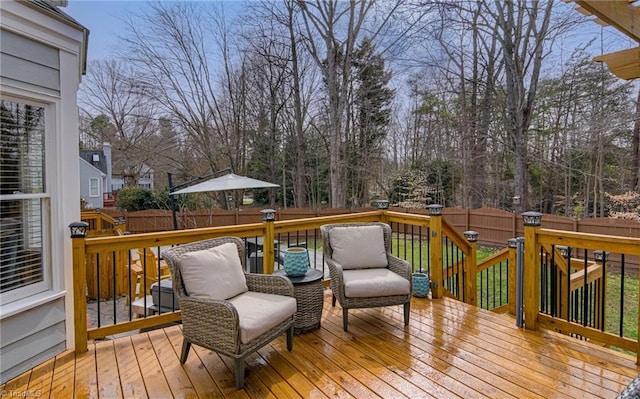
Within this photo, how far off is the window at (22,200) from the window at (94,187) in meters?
17.5

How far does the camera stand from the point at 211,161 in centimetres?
1320

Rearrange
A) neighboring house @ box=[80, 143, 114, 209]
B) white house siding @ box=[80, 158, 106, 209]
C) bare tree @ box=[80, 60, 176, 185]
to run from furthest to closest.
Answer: neighboring house @ box=[80, 143, 114, 209]
white house siding @ box=[80, 158, 106, 209]
bare tree @ box=[80, 60, 176, 185]

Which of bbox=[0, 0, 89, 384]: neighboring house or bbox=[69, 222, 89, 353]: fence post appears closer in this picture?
bbox=[0, 0, 89, 384]: neighboring house

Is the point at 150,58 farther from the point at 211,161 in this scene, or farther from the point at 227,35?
the point at 211,161

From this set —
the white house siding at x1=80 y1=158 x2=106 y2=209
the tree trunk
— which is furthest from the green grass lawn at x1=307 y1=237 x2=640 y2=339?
the white house siding at x1=80 y1=158 x2=106 y2=209

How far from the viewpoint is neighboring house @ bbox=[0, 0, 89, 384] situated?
2396mm

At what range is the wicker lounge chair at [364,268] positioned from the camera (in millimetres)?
3129

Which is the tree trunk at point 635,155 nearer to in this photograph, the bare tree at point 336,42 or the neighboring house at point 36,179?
the bare tree at point 336,42

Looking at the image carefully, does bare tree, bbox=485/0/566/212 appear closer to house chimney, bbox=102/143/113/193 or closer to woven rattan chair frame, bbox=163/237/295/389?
woven rattan chair frame, bbox=163/237/295/389

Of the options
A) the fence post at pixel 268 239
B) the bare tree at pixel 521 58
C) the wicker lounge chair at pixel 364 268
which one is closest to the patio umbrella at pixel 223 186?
the fence post at pixel 268 239

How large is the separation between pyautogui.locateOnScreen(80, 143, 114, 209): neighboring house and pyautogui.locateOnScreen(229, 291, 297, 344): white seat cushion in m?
17.7

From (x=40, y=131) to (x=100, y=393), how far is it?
195 cm

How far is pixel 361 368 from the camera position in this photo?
250 centimetres

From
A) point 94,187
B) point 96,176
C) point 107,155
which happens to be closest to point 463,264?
point 96,176
